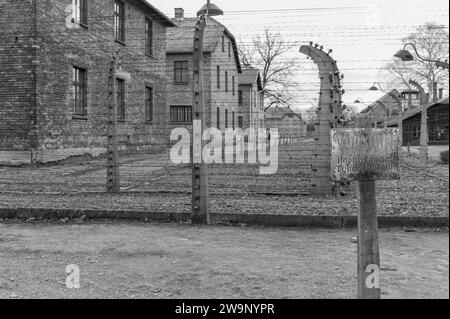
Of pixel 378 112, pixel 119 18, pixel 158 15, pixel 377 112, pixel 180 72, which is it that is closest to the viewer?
pixel 377 112

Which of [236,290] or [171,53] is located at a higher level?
[171,53]

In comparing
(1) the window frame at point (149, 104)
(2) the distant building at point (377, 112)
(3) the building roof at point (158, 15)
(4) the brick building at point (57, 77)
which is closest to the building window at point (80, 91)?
(4) the brick building at point (57, 77)

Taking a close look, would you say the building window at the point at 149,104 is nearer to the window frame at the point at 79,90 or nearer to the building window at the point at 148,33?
the building window at the point at 148,33

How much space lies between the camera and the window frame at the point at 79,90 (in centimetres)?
1772

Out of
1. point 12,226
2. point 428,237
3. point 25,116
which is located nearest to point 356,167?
point 428,237

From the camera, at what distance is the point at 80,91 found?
1839 centimetres

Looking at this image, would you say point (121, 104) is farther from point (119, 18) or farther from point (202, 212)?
point (202, 212)

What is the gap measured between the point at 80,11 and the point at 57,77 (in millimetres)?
3521

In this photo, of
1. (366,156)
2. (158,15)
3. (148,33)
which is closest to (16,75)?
(158,15)

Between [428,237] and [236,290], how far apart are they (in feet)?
9.83

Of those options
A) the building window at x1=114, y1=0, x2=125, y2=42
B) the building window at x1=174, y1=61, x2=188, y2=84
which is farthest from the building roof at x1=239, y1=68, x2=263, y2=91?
the building window at x1=114, y1=0, x2=125, y2=42
